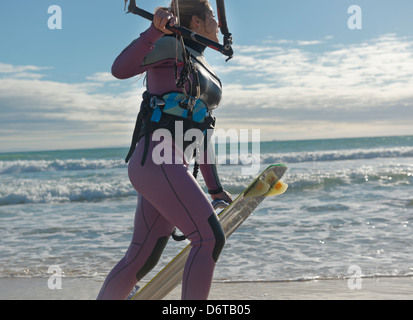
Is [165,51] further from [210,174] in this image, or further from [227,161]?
[227,161]

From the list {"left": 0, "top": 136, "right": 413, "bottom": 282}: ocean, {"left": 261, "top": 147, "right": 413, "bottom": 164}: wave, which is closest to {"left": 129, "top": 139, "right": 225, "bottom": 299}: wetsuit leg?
{"left": 0, "top": 136, "right": 413, "bottom": 282}: ocean

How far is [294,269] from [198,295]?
123 inches

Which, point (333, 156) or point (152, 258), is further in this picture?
point (333, 156)

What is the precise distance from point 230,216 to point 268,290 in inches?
73.4

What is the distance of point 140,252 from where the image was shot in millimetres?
2678

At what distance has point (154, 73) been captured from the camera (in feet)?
8.44

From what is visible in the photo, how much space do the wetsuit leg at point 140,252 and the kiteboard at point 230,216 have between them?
19 centimetres

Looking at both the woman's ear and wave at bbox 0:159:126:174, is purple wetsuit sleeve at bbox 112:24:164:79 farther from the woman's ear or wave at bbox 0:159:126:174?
wave at bbox 0:159:126:174

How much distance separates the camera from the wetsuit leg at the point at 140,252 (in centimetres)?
267

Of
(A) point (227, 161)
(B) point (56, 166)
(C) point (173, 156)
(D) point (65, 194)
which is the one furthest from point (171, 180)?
(B) point (56, 166)

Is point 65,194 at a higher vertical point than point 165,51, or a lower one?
lower

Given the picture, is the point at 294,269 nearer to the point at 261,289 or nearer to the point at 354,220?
the point at 261,289

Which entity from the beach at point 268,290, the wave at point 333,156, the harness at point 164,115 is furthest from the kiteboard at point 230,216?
the wave at point 333,156

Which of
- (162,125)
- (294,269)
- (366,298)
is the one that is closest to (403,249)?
(294,269)
